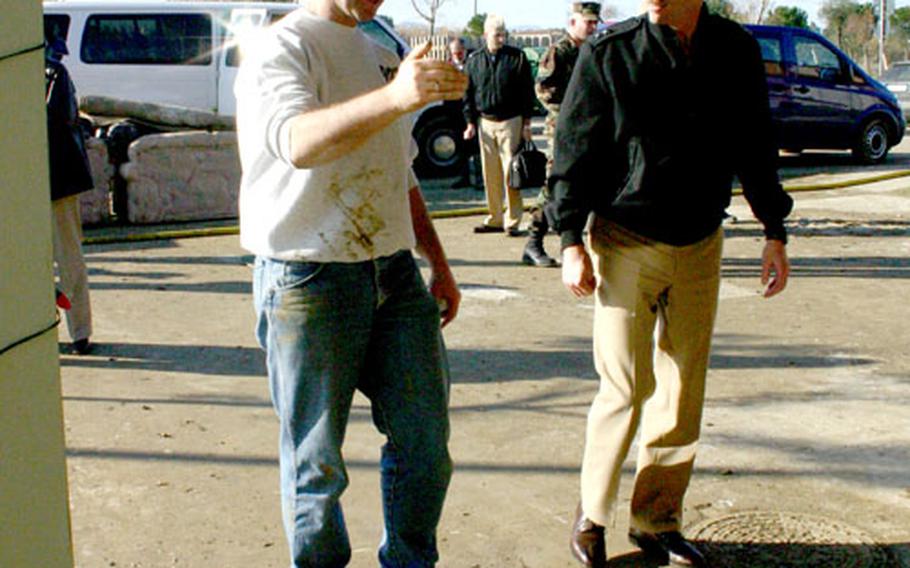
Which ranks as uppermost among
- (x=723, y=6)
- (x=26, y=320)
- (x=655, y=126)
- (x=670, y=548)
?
(x=723, y=6)

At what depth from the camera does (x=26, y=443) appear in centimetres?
194

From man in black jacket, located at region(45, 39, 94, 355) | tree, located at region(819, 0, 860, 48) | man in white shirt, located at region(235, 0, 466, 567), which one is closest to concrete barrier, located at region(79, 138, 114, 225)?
man in black jacket, located at region(45, 39, 94, 355)

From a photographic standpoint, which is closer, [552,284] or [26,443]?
[26,443]

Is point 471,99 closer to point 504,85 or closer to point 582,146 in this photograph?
point 504,85

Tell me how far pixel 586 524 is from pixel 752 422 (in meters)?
1.75

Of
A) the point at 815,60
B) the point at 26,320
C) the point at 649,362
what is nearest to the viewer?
the point at 26,320

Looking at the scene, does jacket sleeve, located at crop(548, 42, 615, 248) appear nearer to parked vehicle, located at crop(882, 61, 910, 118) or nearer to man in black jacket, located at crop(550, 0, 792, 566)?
man in black jacket, located at crop(550, 0, 792, 566)

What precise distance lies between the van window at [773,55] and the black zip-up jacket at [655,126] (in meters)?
14.1

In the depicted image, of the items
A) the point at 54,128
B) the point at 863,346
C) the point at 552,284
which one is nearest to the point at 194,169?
the point at 552,284

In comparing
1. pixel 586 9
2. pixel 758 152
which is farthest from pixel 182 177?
pixel 758 152

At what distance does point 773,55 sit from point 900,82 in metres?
9.62

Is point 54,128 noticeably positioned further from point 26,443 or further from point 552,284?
point 26,443

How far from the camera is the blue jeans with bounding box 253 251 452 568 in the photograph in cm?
302

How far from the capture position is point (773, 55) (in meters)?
17.4
